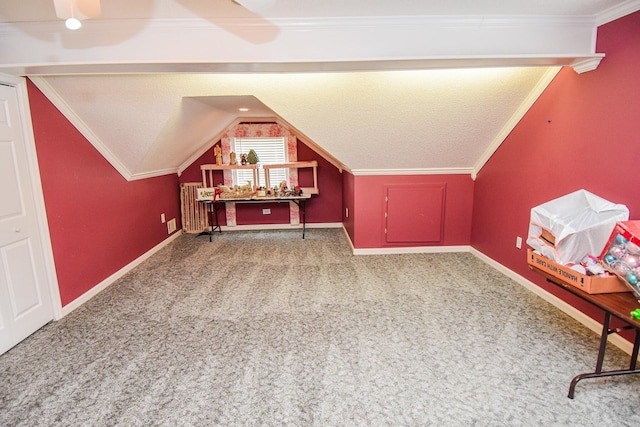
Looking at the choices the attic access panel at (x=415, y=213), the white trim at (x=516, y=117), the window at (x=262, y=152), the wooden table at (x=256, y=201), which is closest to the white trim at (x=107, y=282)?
the wooden table at (x=256, y=201)

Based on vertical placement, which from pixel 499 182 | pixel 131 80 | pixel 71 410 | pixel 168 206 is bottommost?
pixel 71 410

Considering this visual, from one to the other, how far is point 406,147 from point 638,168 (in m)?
1.89

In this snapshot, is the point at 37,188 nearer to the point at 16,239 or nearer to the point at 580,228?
the point at 16,239

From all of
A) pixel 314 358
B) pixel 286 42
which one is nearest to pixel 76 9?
pixel 286 42

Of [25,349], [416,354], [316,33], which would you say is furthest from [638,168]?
[25,349]

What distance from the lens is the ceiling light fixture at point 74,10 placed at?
1302mm

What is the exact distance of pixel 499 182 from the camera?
349cm

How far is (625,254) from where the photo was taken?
1673mm

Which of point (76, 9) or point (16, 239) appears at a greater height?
point (76, 9)

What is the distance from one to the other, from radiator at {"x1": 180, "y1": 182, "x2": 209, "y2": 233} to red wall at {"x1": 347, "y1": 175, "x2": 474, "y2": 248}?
2.63m

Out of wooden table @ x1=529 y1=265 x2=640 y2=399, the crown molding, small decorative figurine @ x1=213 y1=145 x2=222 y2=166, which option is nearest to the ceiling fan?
the crown molding

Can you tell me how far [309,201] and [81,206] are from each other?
10.7ft

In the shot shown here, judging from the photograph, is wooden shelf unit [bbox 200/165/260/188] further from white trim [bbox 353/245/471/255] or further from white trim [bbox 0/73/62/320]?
white trim [bbox 0/73/62/320]

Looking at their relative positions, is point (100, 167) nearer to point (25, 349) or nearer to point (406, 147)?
point (25, 349)
